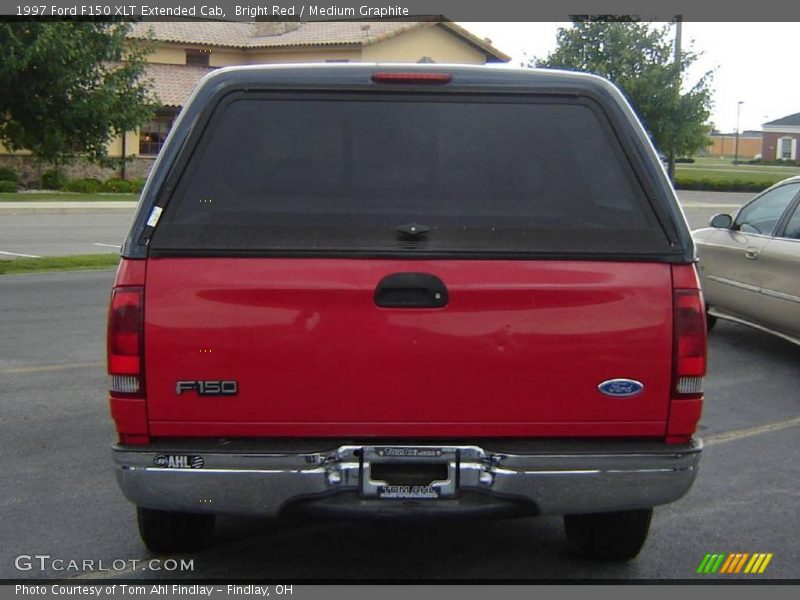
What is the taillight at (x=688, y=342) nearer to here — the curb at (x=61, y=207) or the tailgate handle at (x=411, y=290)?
the tailgate handle at (x=411, y=290)

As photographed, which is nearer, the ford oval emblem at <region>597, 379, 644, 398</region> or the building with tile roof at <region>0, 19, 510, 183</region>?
the ford oval emblem at <region>597, 379, 644, 398</region>

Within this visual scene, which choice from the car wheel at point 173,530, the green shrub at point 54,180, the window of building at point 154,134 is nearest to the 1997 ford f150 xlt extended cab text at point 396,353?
the car wheel at point 173,530

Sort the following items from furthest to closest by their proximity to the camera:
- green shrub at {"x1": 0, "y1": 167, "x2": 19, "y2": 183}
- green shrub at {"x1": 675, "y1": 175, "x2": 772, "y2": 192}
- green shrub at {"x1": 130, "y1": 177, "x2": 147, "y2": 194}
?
1. green shrub at {"x1": 675, "y1": 175, "x2": 772, "y2": 192}
2. green shrub at {"x1": 130, "y1": 177, "x2": 147, "y2": 194}
3. green shrub at {"x1": 0, "y1": 167, "x2": 19, "y2": 183}

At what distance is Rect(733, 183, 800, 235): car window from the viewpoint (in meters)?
10.2

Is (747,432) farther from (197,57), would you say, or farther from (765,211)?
(197,57)

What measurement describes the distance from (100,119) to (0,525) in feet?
39.1

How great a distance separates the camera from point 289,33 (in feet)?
161

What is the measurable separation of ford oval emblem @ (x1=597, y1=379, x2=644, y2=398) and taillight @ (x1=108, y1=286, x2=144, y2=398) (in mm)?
1674

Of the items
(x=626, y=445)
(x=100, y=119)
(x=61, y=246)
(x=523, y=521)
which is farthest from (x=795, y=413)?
(x=61, y=246)

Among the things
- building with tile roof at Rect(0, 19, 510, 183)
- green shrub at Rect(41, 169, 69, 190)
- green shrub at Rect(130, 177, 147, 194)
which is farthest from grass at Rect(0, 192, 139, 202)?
building with tile roof at Rect(0, 19, 510, 183)

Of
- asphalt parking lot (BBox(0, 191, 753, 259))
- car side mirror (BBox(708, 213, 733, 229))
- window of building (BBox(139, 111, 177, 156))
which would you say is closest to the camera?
car side mirror (BBox(708, 213, 733, 229))

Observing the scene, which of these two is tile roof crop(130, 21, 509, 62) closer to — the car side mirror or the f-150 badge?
the car side mirror

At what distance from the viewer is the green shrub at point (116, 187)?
40750 millimetres

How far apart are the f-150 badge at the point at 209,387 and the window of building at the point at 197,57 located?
47.1 metres
